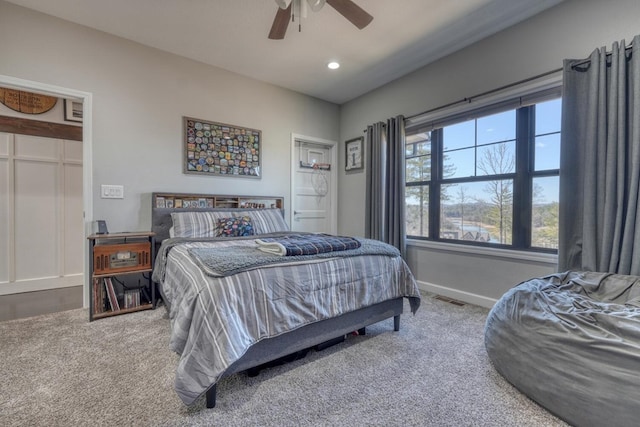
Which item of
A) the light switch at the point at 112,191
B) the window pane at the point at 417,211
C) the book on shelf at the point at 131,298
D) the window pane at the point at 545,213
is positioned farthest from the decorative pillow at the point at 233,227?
the window pane at the point at 545,213

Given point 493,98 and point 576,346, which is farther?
point 493,98

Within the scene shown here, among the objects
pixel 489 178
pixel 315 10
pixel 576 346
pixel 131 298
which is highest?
pixel 315 10

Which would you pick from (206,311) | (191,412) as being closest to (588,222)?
(206,311)

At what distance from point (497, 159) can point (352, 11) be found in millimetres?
2026

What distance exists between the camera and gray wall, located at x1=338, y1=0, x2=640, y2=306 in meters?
2.20

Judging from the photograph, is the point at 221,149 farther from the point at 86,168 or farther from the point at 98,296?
the point at 98,296

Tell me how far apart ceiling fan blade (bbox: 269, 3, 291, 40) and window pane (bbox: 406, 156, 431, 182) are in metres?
2.23

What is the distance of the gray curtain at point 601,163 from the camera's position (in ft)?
6.39

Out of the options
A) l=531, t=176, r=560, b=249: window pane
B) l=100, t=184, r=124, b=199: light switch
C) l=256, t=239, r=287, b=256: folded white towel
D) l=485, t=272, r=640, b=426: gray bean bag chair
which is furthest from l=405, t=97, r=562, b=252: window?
l=100, t=184, r=124, b=199: light switch

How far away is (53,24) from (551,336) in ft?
14.8

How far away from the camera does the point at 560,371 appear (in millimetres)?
1368

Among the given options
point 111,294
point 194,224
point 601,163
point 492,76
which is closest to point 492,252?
point 601,163

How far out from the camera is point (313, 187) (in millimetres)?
4512

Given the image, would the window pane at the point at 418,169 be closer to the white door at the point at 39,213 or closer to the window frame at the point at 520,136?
the window frame at the point at 520,136
